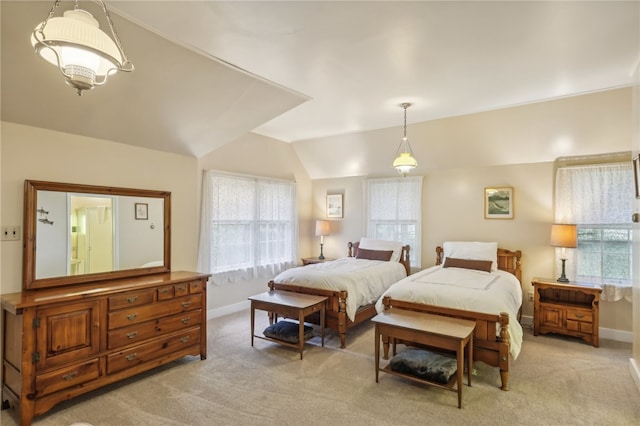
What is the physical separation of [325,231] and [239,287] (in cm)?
190

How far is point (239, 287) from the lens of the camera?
5195mm

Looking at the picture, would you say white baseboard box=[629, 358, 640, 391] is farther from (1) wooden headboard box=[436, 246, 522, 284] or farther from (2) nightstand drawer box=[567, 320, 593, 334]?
(1) wooden headboard box=[436, 246, 522, 284]

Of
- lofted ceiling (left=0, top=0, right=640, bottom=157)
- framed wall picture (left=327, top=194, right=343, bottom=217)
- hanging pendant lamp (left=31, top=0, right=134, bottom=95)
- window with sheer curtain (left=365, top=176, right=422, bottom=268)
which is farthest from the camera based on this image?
framed wall picture (left=327, top=194, right=343, bottom=217)

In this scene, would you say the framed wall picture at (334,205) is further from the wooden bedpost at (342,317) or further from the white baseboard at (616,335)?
the white baseboard at (616,335)

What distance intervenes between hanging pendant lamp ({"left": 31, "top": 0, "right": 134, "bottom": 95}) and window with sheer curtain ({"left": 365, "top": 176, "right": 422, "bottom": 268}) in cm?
482

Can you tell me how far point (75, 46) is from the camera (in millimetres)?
1355

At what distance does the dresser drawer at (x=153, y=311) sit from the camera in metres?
2.80

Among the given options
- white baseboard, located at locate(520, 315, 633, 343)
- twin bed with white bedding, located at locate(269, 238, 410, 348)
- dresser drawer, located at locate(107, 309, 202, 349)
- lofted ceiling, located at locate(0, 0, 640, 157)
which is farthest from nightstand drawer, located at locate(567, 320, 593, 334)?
dresser drawer, located at locate(107, 309, 202, 349)

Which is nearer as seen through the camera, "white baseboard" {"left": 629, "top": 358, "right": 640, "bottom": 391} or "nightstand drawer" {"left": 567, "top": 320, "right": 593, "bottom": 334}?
"white baseboard" {"left": 629, "top": 358, "right": 640, "bottom": 391}

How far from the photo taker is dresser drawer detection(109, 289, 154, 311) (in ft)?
9.13

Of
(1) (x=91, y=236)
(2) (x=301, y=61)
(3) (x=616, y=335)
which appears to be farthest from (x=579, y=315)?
(1) (x=91, y=236)

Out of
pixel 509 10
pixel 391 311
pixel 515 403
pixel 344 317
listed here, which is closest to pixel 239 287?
pixel 344 317

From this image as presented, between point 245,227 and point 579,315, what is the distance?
4.51m

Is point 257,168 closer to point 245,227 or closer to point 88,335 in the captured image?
point 245,227
